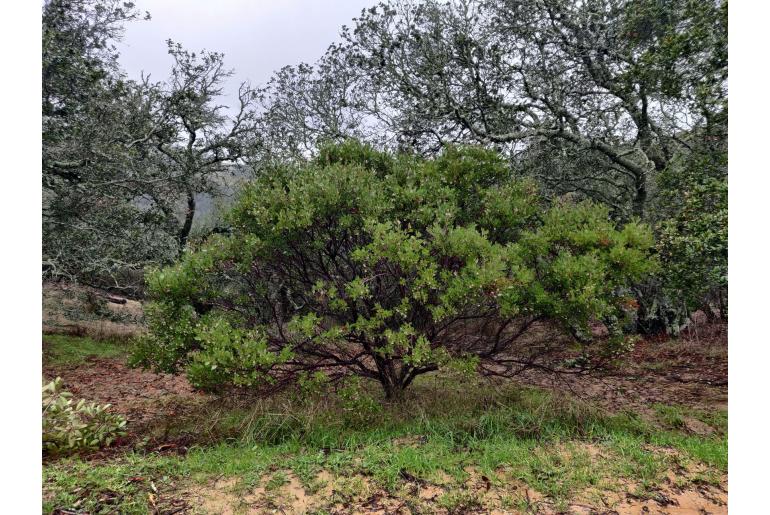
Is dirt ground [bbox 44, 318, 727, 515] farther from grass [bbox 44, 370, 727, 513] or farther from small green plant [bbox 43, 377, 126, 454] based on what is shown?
small green plant [bbox 43, 377, 126, 454]

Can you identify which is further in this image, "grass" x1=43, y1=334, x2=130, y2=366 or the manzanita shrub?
"grass" x1=43, y1=334, x2=130, y2=366

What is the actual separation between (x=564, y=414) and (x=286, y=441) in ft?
9.81

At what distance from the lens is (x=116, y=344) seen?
A: 10516 mm

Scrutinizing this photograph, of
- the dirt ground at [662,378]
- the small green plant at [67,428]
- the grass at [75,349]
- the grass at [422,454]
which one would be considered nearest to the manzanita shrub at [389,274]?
the grass at [422,454]

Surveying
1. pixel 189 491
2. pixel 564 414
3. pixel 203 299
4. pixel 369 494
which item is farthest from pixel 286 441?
pixel 564 414

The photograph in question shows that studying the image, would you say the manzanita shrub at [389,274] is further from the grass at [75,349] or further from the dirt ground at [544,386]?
the grass at [75,349]

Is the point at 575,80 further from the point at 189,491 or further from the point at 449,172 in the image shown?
the point at 189,491

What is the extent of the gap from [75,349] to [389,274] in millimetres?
8765

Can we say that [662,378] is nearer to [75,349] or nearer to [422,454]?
[422,454]

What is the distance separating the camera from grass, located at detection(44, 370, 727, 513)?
3229 mm

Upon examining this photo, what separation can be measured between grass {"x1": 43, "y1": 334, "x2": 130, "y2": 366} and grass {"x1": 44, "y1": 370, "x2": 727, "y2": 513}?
18.3 ft

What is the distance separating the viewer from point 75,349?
9.55 meters

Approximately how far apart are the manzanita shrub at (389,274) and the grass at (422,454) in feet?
1.68

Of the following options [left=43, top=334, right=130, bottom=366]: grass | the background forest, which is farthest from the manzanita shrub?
[left=43, top=334, right=130, bottom=366]: grass
